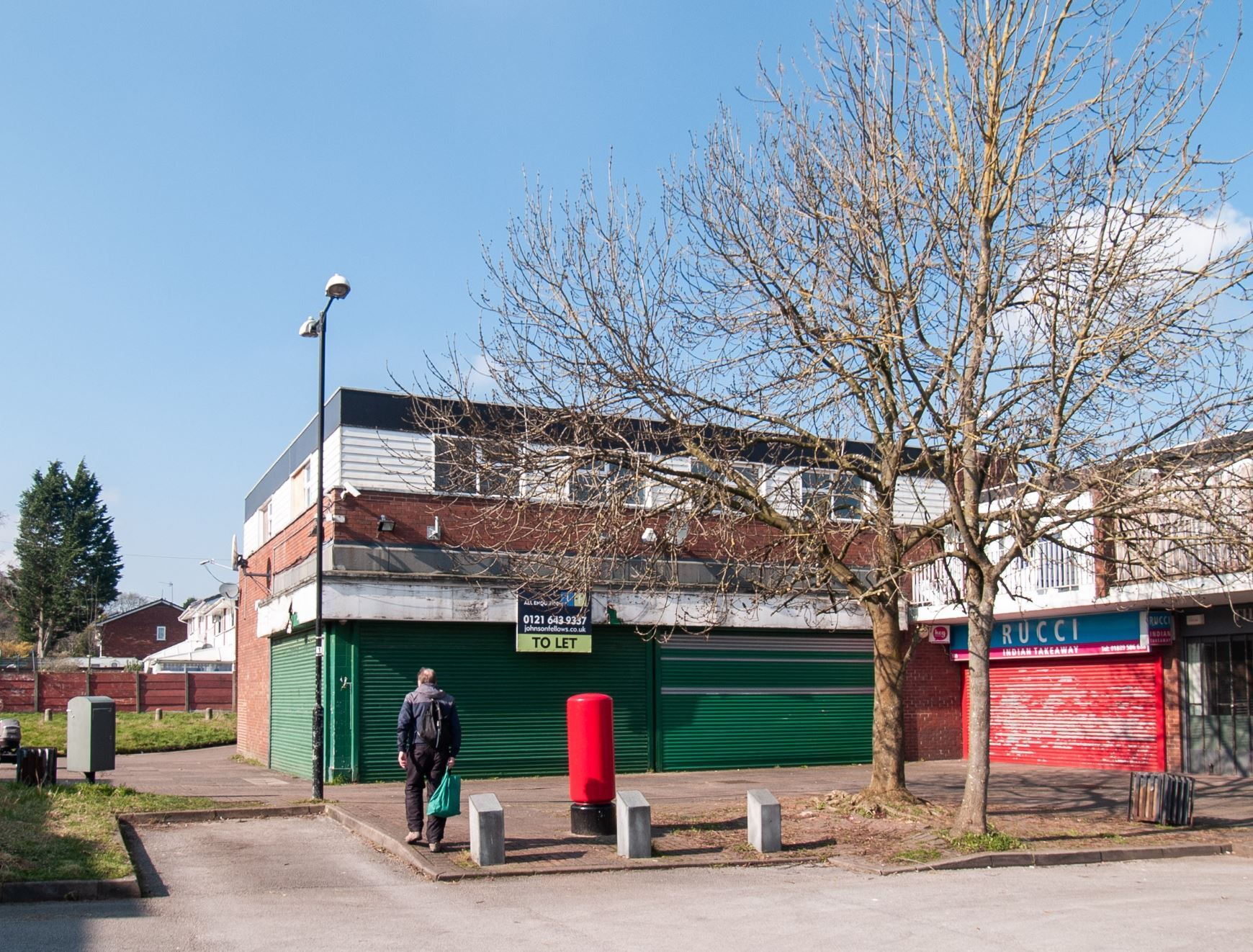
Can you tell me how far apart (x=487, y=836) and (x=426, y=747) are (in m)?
1.09

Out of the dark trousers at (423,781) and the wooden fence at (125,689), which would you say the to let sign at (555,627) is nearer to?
the dark trousers at (423,781)

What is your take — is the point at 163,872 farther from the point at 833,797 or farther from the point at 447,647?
the point at 447,647

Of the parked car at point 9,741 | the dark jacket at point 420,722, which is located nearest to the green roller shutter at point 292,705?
the parked car at point 9,741

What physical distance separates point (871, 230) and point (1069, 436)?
10.5 feet

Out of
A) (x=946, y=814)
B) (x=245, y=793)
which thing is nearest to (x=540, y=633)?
(x=245, y=793)

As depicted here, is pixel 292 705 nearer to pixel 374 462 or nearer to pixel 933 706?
pixel 374 462

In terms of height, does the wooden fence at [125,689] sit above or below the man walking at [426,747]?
below

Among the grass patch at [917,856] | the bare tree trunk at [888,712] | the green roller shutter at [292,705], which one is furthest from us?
the green roller shutter at [292,705]

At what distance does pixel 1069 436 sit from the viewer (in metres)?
13.4

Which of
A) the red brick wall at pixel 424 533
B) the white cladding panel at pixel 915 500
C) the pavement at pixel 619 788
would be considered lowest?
the pavement at pixel 619 788

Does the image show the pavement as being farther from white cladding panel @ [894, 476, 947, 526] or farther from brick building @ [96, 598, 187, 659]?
brick building @ [96, 598, 187, 659]

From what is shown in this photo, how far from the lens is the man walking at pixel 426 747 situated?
1132 cm

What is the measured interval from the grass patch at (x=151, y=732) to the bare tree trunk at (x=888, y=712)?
71.5 feet

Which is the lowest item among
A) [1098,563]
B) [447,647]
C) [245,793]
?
[245,793]
